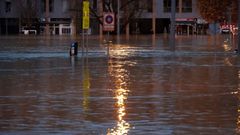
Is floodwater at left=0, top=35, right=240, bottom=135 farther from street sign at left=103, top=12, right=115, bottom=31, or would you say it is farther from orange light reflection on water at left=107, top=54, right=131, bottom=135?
street sign at left=103, top=12, right=115, bottom=31

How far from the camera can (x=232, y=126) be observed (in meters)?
12.5

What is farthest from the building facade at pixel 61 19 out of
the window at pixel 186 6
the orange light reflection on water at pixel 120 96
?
the orange light reflection on water at pixel 120 96

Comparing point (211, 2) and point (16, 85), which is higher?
point (211, 2)

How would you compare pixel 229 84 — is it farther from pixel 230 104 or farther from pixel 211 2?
pixel 211 2

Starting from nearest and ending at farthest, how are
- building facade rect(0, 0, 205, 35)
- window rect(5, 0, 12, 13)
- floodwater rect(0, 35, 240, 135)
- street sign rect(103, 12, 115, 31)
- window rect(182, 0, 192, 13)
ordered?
1. floodwater rect(0, 35, 240, 135)
2. street sign rect(103, 12, 115, 31)
3. building facade rect(0, 0, 205, 35)
4. window rect(182, 0, 192, 13)
5. window rect(5, 0, 12, 13)

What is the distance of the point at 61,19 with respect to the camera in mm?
137375

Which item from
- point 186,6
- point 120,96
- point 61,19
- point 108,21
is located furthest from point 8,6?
point 120,96

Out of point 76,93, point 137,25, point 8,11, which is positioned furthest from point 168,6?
point 76,93

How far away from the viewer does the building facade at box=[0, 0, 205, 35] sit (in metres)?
131

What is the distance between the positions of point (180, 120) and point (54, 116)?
8.67ft

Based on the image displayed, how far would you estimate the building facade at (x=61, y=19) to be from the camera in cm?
13138

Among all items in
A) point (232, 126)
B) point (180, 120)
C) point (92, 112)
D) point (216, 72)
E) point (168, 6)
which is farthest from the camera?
point (168, 6)

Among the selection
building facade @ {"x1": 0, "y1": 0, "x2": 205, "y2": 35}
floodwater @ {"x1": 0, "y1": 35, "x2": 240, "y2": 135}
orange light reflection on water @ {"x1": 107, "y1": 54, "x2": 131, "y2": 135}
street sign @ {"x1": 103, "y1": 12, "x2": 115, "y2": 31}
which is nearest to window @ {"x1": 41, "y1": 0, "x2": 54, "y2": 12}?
building facade @ {"x1": 0, "y1": 0, "x2": 205, "y2": 35}

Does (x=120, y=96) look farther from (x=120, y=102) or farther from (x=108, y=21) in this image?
(x=108, y=21)
